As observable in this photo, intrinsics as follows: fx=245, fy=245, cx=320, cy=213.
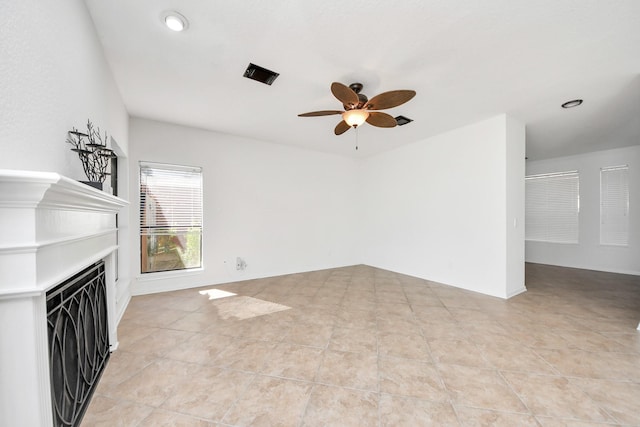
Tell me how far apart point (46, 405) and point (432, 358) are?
2.32m

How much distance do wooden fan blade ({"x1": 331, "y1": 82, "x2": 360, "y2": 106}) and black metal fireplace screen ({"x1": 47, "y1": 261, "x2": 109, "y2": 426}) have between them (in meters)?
2.20

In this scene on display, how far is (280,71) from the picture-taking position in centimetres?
243

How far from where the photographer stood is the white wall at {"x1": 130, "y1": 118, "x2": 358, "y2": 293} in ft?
12.6

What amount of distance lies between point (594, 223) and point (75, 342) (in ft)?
26.9

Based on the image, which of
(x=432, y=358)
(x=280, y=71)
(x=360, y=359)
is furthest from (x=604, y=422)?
(x=280, y=71)

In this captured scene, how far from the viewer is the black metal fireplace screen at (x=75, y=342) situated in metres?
1.15

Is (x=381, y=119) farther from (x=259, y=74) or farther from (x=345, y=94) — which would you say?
(x=259, y=74)

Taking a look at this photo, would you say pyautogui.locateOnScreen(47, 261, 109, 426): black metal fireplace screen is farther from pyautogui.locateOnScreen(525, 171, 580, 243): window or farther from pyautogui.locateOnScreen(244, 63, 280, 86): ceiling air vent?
pyautogui.locateOnScreen(525, 171, 580, 243): window

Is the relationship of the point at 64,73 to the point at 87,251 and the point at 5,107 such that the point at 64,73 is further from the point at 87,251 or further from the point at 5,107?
the point at 87,251

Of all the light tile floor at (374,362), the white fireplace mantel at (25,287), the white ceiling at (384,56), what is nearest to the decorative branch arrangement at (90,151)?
the white fireplace mantel at (25,287)

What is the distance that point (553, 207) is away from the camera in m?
5.75

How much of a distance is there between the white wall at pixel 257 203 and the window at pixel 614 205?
5.15 meters

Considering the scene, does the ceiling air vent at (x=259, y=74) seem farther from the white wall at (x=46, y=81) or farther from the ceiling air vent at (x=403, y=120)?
the ceiling air vent at (x=403, y=120)

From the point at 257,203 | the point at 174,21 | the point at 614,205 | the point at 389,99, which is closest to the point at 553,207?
the point at 614,205
